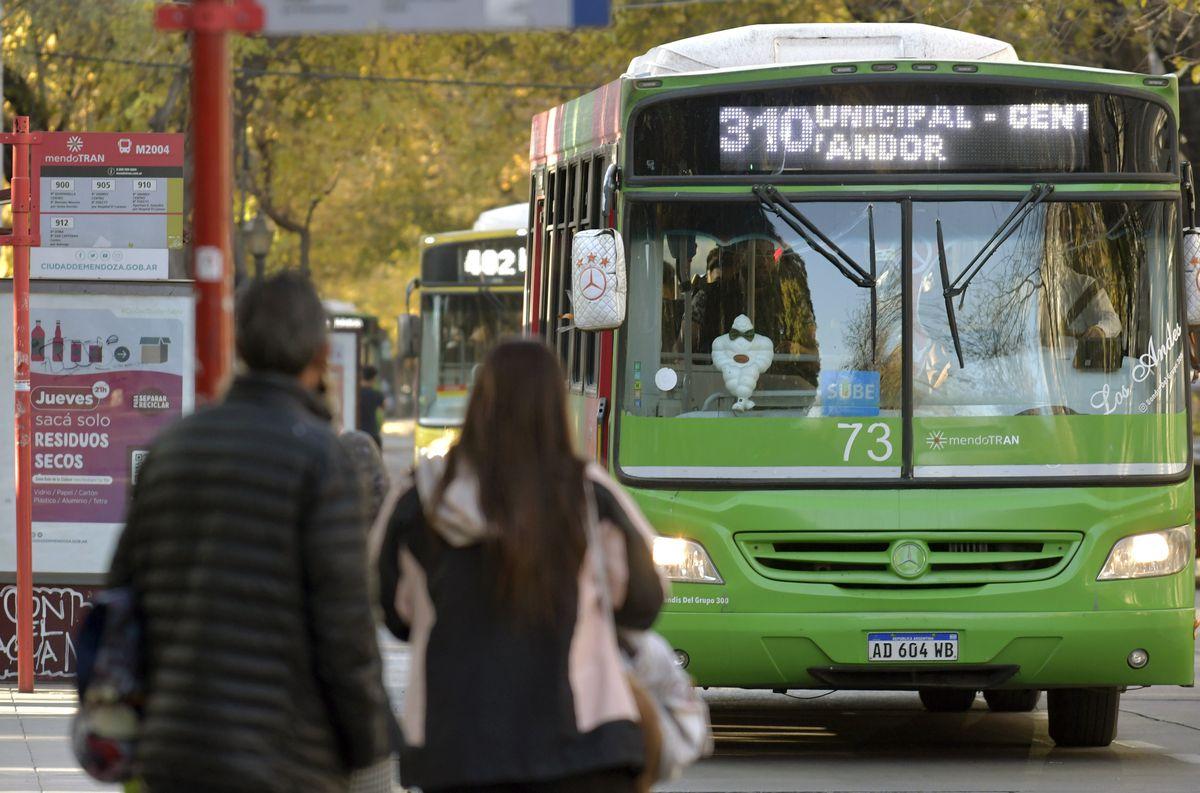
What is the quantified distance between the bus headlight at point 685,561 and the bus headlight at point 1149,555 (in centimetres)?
161

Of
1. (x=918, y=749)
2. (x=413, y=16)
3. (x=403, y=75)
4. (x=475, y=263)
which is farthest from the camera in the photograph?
(x=403, y=75)

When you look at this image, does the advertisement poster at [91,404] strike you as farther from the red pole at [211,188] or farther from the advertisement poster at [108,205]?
the red pole at [211,188]

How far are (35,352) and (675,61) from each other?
13.0 feet

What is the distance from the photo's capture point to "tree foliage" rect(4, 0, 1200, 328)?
2442 cm

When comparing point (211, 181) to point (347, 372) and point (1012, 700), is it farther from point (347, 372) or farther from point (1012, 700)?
point (347, 372)

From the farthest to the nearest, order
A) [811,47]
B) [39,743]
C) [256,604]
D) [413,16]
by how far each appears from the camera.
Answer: [811,47] < [39,743] < [413,16] < [256,604]

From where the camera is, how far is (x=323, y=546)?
13.7 feet

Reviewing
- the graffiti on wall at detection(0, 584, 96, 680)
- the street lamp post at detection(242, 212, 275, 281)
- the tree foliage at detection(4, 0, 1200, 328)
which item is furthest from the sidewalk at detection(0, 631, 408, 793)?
the street lamp post at detection(242, 212, 275, 281)

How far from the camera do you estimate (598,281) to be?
30.6 ft

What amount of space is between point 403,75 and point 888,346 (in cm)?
2637

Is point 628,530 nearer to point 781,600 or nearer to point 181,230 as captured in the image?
point 781,600

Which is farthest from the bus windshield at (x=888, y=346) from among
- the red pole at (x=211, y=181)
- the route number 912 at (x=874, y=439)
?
the red pole at (x=211, y=181)

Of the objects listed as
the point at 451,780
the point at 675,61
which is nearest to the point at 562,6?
the point at 451,780

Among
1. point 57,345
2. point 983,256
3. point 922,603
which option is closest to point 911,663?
point 922,603
